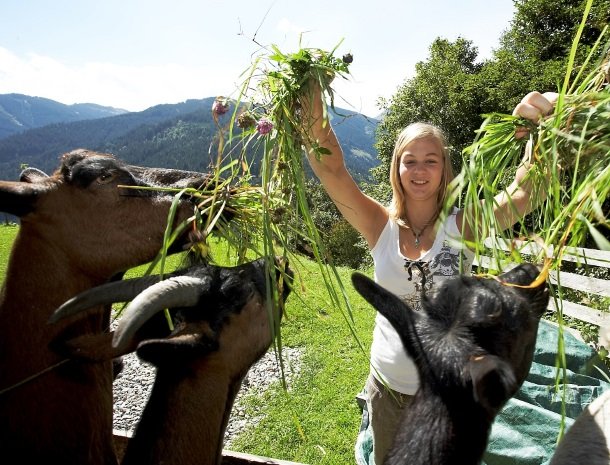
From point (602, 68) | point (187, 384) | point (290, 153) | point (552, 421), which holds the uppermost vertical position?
point (602, 68)

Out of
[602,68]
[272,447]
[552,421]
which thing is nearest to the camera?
[602,68]

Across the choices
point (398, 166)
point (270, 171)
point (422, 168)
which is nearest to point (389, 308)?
point (270, 171)

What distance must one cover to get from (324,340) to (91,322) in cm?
827

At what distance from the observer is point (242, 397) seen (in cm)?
802

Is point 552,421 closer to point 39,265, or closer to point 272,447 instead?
point 272,447

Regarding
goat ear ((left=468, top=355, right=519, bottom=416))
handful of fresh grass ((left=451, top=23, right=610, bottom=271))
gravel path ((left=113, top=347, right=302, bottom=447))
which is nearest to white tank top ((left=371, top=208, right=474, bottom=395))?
handful of fresh grass ((left=451, top=23, right=610, bottom=271))

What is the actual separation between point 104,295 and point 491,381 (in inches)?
73.4

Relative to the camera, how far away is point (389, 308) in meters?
2.39

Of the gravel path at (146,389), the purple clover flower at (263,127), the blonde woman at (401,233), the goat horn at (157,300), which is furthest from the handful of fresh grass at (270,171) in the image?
the gravel path at (146,389)

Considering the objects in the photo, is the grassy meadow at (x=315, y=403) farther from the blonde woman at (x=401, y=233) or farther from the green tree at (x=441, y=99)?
the green tree at (x=441, y=99)

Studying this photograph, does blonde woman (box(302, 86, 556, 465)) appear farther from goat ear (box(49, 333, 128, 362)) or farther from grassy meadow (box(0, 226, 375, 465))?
goat ear (box(49, 333, 128, 362))

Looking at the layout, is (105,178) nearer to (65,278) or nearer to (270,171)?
(65,278)

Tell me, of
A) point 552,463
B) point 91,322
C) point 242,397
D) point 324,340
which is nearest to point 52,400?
point 91,322

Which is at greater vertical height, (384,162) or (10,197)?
(384,162)
